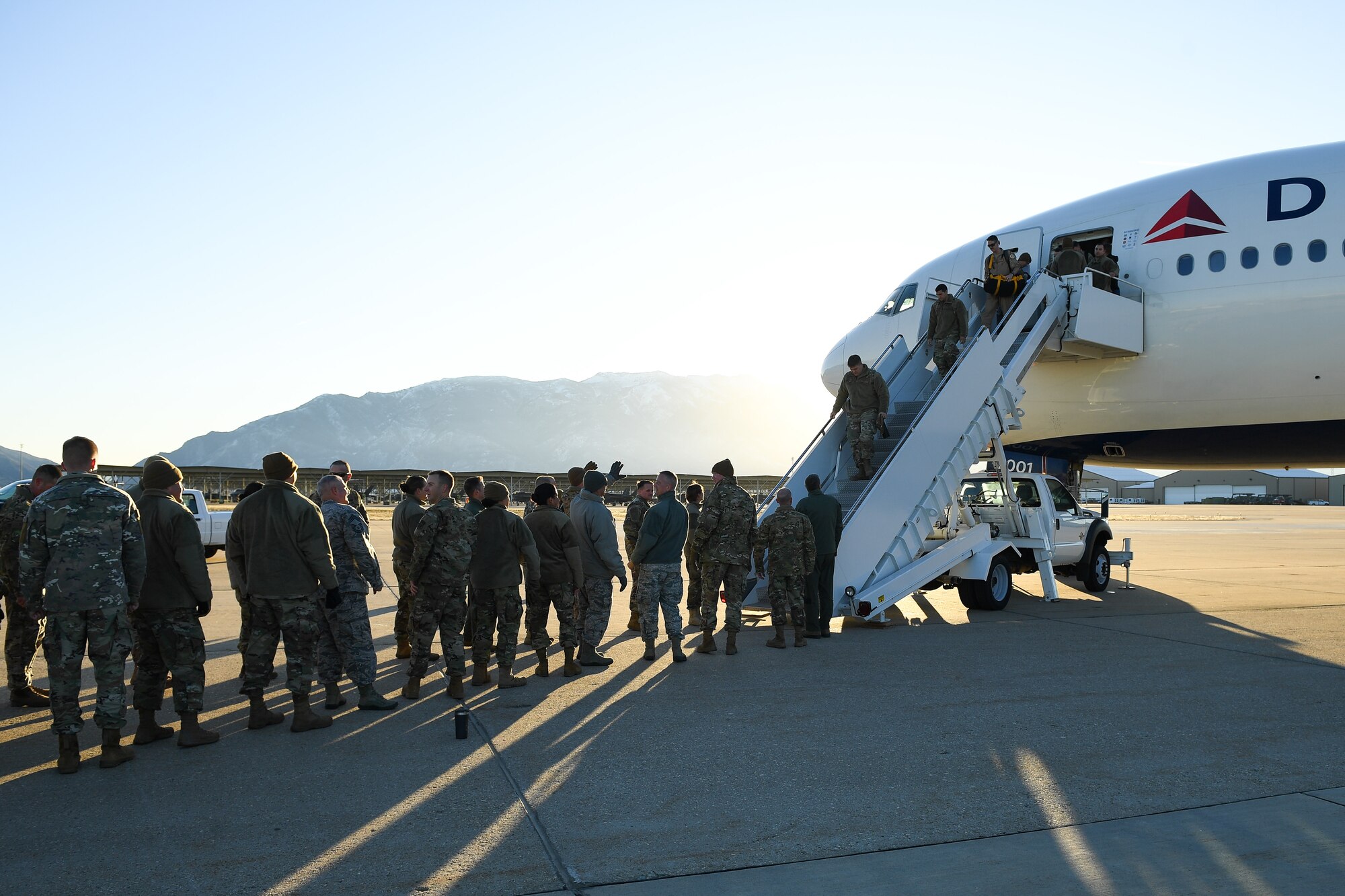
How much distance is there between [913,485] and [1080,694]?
12.3ft

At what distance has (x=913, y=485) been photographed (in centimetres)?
1037

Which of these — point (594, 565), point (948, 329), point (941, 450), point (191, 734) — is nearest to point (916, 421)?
point (941, 450)

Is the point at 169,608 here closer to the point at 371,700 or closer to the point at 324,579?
the point at 324,579

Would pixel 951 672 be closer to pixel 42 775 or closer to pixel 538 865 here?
pixel 538 865

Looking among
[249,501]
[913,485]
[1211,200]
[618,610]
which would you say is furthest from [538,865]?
[1211,200]

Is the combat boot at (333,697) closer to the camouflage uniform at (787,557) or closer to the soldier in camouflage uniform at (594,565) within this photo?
the soldier in camouflage uniform at (594,565)

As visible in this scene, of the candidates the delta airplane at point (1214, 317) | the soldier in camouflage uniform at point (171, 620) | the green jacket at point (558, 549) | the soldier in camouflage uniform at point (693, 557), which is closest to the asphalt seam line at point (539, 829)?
the soldier in camouflage uniform at point (171, 620)

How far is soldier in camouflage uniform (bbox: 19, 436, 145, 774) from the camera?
205 inches

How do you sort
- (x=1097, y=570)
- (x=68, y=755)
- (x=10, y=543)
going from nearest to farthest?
(x=68, y=755) → (x=10, y=543) → (x=1097, y=570)

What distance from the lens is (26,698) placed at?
22.1 feet

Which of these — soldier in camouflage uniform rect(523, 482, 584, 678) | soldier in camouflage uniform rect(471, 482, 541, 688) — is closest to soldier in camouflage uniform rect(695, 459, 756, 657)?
soldier in camouflage uniform rect(523, 482, 584, 678)

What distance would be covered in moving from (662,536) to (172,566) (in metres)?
3.80

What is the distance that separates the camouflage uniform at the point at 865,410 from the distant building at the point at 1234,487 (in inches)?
3789

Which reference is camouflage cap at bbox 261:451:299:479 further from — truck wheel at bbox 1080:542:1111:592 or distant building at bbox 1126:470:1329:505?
distant building at bbox 1126:470:1329:505
